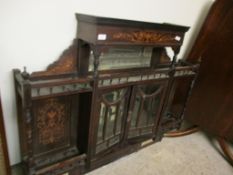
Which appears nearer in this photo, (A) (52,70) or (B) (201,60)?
(A) (52,70)

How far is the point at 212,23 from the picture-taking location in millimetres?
1755

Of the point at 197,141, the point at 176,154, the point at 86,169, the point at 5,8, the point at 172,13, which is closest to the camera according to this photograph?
the point at 5,8

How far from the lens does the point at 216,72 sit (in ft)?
5.76

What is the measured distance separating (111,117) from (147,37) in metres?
0.60

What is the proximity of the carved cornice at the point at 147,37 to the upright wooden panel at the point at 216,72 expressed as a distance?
542 millimetres

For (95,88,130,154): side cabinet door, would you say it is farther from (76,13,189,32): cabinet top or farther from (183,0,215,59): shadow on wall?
(183,0,215,59): shadow on wall

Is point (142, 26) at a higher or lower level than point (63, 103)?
higher

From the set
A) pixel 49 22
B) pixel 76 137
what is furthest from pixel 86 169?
pixel 49 22

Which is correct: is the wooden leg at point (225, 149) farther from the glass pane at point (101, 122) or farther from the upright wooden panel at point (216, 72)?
the glass pane at point (101, 122)

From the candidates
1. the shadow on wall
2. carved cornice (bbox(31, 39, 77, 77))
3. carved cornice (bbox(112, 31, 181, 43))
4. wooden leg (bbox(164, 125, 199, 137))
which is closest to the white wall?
carved cornice (bbox(31, 39, 77, 77))

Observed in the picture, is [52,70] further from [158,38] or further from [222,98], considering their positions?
[222,98]

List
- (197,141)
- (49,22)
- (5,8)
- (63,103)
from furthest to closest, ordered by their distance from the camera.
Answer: (197,141) < (63,103) < (49,22) < (5,8)

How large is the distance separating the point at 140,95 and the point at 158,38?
42 cm

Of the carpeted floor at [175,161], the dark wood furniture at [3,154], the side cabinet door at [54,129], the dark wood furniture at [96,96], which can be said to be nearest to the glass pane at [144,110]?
the dark wood furniture at [96,96]
